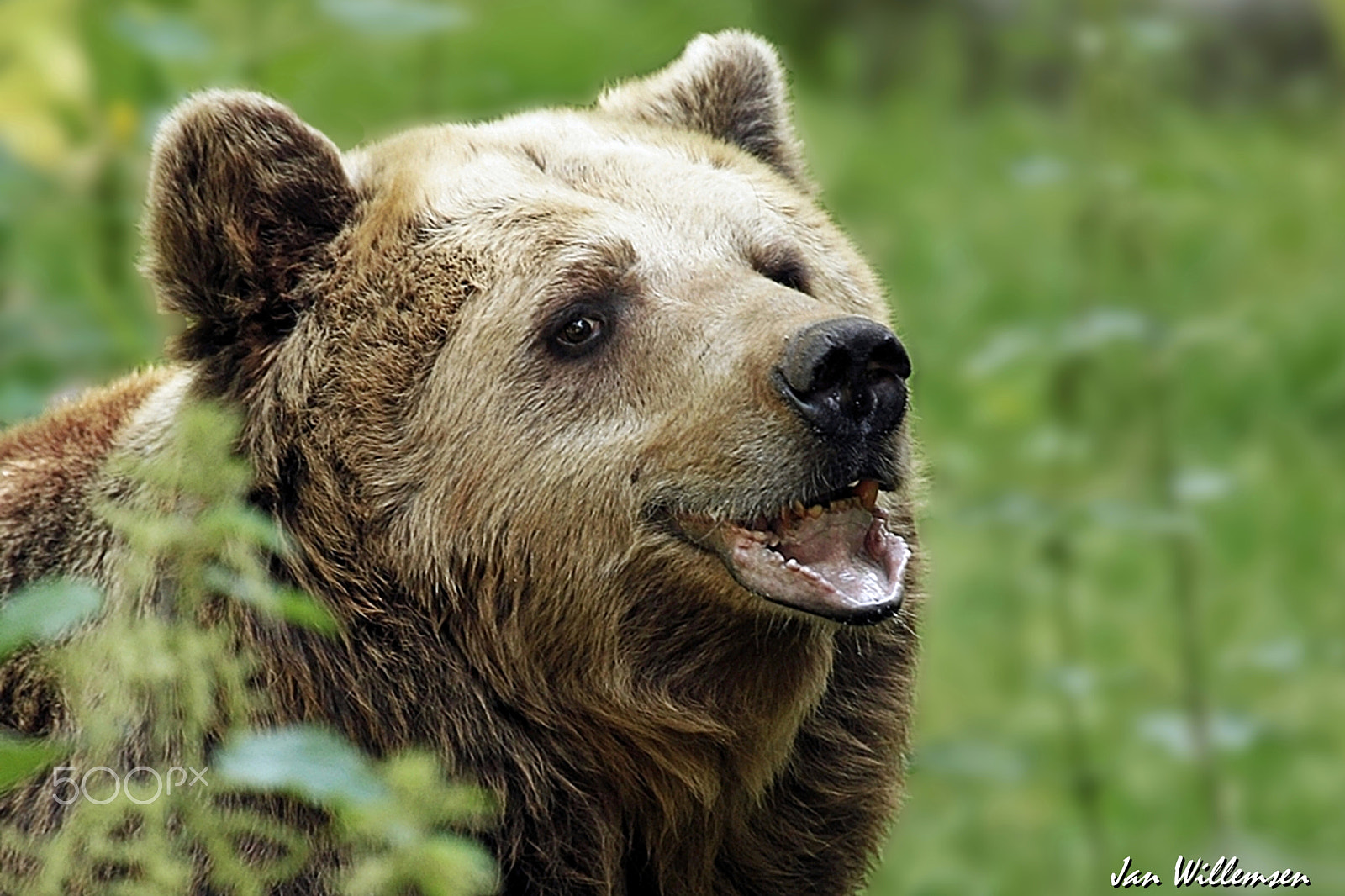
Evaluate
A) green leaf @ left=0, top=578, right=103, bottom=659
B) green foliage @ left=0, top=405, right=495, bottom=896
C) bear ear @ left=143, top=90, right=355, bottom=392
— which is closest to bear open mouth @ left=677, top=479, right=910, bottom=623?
green foliage @ left=0, top=405, right=495, bottom=896

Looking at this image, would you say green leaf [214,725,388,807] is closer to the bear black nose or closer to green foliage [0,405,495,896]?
green foliage [0,405,495,896]

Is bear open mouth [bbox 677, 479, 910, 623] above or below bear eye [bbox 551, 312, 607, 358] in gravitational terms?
below

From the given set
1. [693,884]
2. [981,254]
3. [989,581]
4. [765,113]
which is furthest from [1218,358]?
[693,884]

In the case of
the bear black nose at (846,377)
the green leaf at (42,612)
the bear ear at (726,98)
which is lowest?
the green leaf at (42,612)

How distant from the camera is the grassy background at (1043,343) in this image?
19.6 ft

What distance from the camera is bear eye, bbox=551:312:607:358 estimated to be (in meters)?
4.17

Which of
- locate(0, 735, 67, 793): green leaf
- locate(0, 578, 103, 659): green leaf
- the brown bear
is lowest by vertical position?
locate(0, 735, 67, 793): green leaf

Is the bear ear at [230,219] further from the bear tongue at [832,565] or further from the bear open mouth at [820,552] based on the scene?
the bear tongue at [832,565]

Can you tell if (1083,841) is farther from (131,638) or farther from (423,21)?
(131,638)

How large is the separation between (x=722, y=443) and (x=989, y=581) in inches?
151
